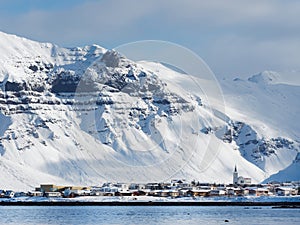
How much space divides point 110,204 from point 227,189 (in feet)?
109

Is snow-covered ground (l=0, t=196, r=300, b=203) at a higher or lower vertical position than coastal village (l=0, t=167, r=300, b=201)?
lower

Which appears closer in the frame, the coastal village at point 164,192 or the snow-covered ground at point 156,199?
the snow-covered ground at point 156,199

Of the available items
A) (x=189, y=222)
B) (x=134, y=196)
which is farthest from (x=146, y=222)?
(x=134, y=196)

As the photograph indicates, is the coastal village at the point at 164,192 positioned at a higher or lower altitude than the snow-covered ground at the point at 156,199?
higher

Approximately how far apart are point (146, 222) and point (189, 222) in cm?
393

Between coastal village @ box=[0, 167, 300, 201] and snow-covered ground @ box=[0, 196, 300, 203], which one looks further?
coastal village @ box=[0, 167, 300, 201]

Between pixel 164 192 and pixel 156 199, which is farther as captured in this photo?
pixel 164 192

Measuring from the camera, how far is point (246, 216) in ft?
A: 368

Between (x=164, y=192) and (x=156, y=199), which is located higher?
(x=164, y=192)

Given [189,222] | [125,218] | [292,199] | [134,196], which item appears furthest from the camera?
[134,196]

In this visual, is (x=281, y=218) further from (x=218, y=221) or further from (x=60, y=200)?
(x=60, y=200)

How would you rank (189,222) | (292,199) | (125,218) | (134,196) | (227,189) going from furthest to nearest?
(227,189) < (134,196) < (292,199) < (125,218) < (189,222)

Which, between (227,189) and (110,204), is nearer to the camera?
(110,204)

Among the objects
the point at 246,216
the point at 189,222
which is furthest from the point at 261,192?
the point at 189,222
